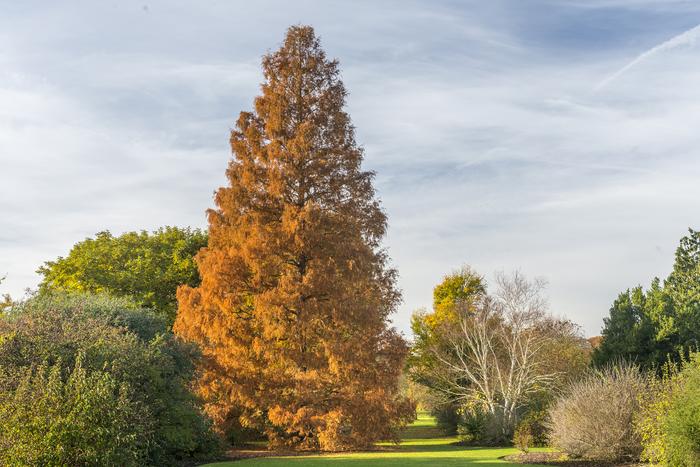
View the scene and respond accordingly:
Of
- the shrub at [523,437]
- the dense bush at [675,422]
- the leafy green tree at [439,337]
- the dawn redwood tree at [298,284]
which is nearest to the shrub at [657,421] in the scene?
the dense bush at [675,422]

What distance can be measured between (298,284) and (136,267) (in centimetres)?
1932

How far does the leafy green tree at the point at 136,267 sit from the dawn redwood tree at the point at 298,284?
1221cm

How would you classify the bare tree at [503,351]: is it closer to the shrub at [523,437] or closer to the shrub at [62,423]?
the shrub at [523,437]

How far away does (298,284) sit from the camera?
88.3 ft

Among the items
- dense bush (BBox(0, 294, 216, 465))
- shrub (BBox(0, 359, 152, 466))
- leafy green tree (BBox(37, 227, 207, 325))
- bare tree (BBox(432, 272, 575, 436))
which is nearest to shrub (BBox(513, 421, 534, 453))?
bare tree (BBox(432, 272, 575, 436))

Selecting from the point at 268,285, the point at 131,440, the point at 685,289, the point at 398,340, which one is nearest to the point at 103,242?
the point at 268,285

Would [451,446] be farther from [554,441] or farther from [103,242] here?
[103,242]

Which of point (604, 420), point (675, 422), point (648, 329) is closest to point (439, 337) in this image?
point (648, 329)

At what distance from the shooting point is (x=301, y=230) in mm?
27766

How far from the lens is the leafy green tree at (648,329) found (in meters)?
34.2

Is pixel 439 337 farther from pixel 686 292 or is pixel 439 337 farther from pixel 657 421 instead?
pixel 657 421

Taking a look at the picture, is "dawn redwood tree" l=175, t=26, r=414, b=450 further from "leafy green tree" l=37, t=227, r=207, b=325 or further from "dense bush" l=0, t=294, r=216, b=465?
"leafy green tree" l=37, t=227, r=207, b=325

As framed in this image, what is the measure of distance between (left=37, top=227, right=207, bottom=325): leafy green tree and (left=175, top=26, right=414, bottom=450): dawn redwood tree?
1221 centimetres

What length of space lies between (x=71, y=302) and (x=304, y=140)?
11.6 m
